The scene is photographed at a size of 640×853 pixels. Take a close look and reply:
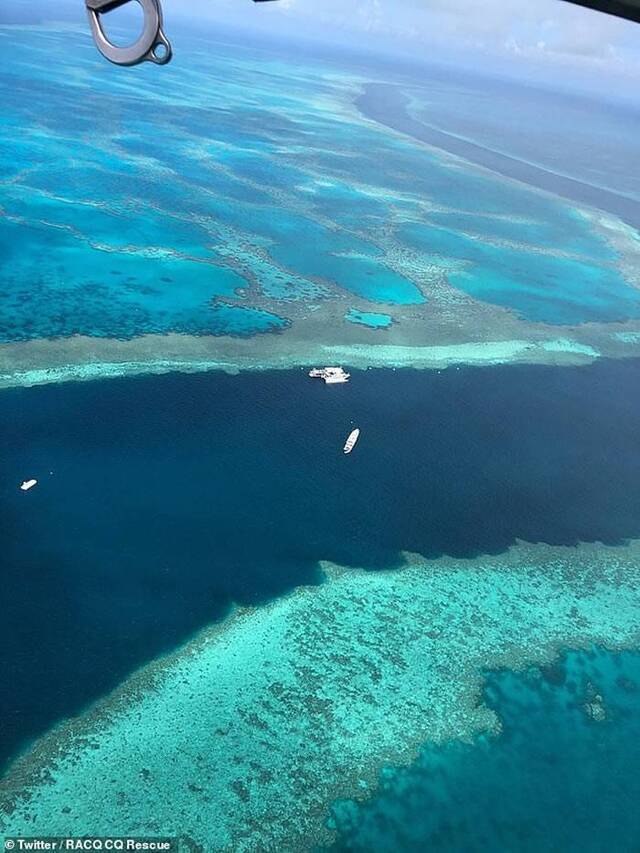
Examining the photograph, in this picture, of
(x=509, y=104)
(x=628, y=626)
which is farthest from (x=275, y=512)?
(x=509, y=104)

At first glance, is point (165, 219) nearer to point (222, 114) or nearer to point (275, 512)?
point (275, 512)

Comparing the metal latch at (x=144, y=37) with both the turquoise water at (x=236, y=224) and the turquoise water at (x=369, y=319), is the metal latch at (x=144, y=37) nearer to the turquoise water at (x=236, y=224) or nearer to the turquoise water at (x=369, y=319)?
the turquoise water at (x=236, y=224)

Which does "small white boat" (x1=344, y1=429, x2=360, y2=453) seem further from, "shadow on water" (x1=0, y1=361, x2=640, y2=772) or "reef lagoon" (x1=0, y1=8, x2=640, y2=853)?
"reef lagoon" (x1=0, y1=8, x2=640, y2=853)

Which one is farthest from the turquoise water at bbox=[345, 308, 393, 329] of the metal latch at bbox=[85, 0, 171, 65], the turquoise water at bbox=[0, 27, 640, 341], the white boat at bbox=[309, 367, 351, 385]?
the metal latch at bbox=[85, 0, 171, 65]

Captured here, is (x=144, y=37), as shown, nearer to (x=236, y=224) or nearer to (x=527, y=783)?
(x=527, y=783)

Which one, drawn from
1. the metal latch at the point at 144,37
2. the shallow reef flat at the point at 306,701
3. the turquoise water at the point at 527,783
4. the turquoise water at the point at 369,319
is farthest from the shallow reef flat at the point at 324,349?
the metal latch at the point at 144,37
